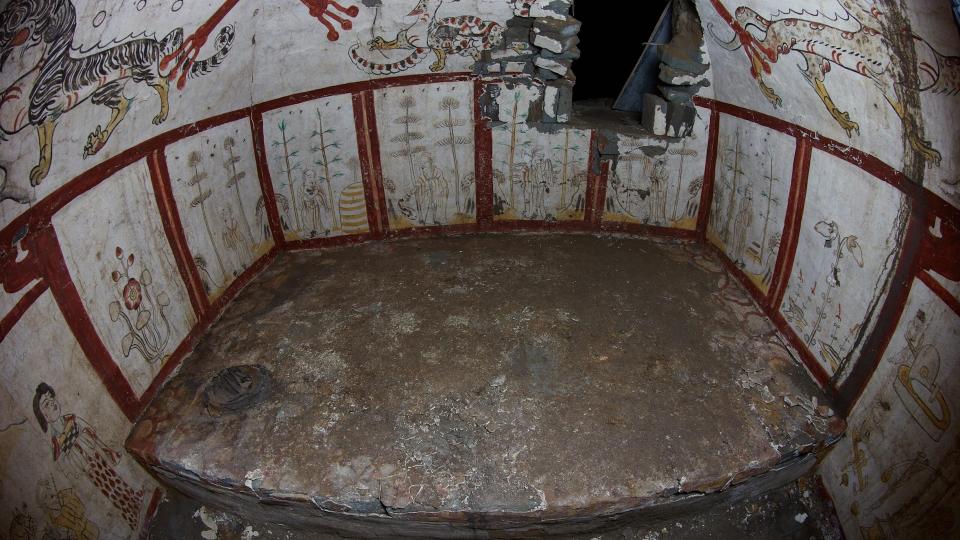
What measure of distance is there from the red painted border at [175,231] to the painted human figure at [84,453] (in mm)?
1104

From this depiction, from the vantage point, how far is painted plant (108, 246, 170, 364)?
10.7ft

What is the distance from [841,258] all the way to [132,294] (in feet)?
12.8

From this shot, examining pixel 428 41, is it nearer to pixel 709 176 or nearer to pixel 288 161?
pixel 288 161

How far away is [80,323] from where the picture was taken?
2990 millimetres

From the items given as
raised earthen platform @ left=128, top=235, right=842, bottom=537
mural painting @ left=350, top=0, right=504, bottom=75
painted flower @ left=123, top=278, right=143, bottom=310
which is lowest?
raised earthen platform @ left=128, top=235, right=842, bottom=537

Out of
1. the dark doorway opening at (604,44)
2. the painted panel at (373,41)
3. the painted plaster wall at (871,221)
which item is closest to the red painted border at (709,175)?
the painted plaster wall at (871,221)

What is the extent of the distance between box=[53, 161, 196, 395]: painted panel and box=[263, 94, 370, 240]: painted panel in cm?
118

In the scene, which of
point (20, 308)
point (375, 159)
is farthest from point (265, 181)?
point (20, 308)

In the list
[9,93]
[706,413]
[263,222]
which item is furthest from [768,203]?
[9,93]

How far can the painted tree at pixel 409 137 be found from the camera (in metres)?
4.61

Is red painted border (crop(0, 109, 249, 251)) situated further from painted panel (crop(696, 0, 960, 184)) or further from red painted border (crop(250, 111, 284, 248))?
painted panel (crop(696, 0, 960, 184))

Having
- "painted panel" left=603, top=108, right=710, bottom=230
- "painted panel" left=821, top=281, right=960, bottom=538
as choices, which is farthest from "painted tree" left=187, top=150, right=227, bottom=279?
"painted panel" left=821, top=281, right=960, bottom=538

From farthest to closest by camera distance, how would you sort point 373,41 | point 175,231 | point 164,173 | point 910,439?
point 373,41 → point 175,231 → point 164,173 → point 910,439

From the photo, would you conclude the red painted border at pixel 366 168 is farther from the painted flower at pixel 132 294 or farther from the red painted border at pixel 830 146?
the red painted border at pixel 830 146
